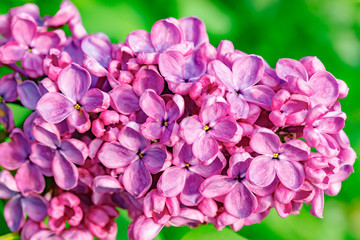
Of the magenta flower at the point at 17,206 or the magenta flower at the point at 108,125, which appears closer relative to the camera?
the magenta flower at the point at 108,125

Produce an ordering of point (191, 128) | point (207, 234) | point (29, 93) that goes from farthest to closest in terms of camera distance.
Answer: point (207, 234) < point (29, 93) < point (191, 128)

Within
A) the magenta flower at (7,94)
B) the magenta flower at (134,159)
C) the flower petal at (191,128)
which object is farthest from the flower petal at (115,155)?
the magenta flower at (7,94)

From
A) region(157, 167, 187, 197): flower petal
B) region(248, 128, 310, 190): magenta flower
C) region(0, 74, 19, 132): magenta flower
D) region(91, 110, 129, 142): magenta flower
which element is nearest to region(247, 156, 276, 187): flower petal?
region(248, 128, 310, 190): magenta flower

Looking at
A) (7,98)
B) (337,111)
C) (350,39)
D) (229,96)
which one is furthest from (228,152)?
(350,39)

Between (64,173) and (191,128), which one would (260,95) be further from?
(64,173)

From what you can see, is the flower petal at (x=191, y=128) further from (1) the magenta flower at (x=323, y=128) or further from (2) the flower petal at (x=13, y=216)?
(2) the flower petal at (x=13, y=216)

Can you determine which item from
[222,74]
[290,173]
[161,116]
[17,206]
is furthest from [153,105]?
[17,206]
